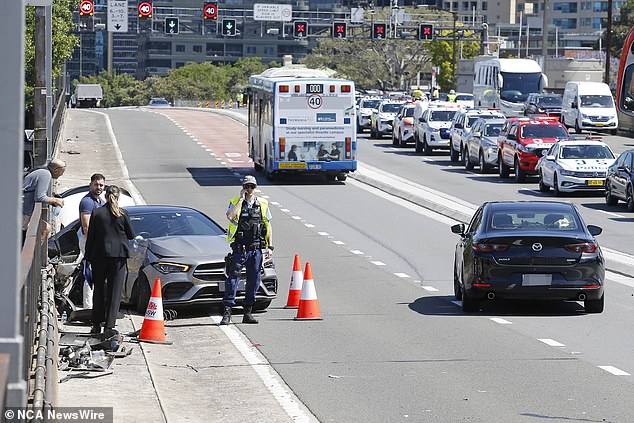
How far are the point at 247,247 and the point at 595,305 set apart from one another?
4366 mm

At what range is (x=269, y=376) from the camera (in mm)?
12945

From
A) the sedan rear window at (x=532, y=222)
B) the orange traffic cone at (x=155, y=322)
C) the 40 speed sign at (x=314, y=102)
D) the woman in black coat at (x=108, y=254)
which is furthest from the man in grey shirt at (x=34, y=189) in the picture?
the 40 speed sign at (x=314, y=102)

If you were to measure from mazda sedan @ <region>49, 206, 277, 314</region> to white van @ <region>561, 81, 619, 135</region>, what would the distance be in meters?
49.4

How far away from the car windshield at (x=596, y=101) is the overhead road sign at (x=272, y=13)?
101ft

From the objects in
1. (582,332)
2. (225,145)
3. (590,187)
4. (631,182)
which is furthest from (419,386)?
(225,145)

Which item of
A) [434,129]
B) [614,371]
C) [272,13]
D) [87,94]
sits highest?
[272,13]

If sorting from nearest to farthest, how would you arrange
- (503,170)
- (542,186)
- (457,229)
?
(457,229)
(542,186)
(503,170)

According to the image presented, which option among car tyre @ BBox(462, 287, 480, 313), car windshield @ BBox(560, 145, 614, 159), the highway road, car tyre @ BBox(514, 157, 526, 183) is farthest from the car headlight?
car tyre @ BBox(514, 157, 526, 183)

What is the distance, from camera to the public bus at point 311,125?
39.9 m

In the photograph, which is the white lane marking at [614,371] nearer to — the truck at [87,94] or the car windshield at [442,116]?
the car windshield at [442,116]

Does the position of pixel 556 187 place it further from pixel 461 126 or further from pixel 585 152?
pixel 461 126

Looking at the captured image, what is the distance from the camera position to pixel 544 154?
3994 cm

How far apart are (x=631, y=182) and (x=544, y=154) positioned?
24.7 ft

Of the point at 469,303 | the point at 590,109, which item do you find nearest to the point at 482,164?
the point at 590,109
